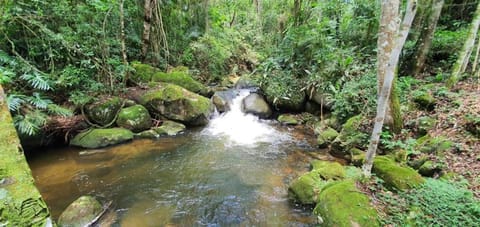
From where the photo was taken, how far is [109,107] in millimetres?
6758

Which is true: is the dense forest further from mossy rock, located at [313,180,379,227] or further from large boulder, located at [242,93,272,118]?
large boulder, located at [242,93,272,118]

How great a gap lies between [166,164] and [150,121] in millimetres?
2330

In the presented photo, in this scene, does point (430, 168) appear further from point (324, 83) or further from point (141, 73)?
point (141, 73)

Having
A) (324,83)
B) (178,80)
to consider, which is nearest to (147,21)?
(178,80)

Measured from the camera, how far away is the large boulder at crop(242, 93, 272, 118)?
916 cm

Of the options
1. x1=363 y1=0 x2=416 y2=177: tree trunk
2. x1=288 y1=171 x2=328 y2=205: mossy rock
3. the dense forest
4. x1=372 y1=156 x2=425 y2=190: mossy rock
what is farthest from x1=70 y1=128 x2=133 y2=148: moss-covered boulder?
x1=372 y1=156 x2=425 y2=190: mossy rock

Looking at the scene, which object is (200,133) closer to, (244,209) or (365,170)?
(244,209)

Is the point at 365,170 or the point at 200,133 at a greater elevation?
the point at 365,170

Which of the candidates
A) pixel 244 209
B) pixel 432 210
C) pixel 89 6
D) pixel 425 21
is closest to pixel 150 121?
pixel 89 6

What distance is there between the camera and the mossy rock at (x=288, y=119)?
839cm

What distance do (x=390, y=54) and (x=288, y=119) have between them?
5282 millimetres

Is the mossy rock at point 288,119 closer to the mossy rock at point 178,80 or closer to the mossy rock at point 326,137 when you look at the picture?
the mossy rock at point 326,137

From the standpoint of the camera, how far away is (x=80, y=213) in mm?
3473

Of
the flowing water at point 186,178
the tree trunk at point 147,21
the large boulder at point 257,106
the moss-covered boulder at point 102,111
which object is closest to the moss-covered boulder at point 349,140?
the flowing water at point 186,178
